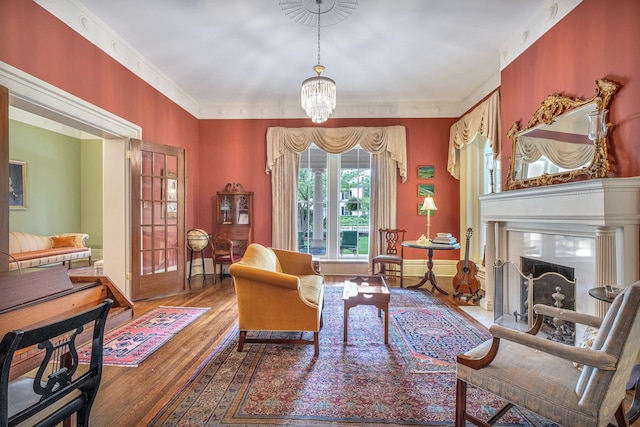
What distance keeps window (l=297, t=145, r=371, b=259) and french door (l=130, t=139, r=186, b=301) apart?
7.28 feet

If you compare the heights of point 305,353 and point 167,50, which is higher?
point 167,50

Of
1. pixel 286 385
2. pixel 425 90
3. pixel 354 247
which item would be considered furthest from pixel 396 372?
pixel 425 90

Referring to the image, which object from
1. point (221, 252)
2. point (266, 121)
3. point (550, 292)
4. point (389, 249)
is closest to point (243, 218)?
point (221, 252)

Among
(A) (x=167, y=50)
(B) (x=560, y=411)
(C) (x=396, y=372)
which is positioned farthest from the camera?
(A) (x=167, y=50)

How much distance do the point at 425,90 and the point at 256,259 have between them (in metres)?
4.08

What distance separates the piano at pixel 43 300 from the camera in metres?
1.35

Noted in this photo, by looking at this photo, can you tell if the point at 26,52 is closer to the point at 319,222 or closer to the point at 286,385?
the point at 286,385

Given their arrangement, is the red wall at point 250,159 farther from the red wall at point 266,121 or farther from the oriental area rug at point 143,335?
the oriental area rug at point 143,335

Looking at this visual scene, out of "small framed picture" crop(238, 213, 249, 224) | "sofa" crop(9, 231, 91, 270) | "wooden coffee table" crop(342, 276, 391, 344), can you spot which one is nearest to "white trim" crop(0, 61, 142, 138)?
"small framed picture" crop(238, 213, 249, 224)

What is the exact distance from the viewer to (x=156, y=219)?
4160 mm

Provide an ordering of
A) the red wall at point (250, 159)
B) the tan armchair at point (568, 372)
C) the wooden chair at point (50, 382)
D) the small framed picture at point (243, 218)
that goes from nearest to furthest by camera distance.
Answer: the wooden chair at point (50, 382) → the tan armchair at point (568, 372) → the red wall at point (250, 159) → the small framed picture at point (243, 218)

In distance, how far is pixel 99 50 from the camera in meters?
3.21

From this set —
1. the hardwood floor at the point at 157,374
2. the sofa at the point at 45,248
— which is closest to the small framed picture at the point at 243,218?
the hardwood floor at the point at 157,374

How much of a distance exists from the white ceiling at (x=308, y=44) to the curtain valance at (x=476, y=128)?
0.35 m
